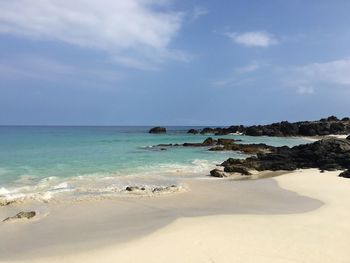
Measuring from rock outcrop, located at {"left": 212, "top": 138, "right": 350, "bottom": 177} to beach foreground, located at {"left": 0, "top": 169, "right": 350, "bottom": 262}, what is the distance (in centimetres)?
808

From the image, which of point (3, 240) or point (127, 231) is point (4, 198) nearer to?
point (3, 240)

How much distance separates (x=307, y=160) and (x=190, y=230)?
57.8ft

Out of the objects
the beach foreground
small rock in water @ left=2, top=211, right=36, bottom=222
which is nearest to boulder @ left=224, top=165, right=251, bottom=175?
the beach foreground

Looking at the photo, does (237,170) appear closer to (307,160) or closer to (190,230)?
(307,160)

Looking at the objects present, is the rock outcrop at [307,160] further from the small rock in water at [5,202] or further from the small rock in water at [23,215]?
the small rock in water at [23,215]

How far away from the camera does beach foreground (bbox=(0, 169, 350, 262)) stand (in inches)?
322

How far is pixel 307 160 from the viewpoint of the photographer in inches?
1003

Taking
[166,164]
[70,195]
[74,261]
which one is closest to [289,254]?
[74,261]

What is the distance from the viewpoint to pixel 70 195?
15172 millimetres

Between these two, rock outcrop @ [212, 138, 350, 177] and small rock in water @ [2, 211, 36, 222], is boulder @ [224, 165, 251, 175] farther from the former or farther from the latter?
small rock in water @ [2, 211, 36, 222]

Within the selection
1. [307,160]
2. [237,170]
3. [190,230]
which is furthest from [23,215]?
[307,160]

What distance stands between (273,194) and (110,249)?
8.99 meters

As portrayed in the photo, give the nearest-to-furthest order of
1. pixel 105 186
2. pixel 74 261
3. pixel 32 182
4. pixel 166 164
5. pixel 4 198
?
1. pixel 74 261
2. pixel 4 198
3. pixel 105 186
4. pixel 32 182
5. pixel 166 164

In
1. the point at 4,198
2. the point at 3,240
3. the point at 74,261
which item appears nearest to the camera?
the point at 74,261
